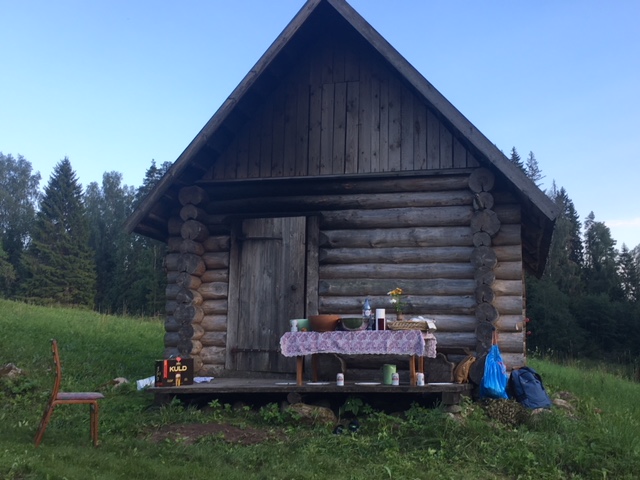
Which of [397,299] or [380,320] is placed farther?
[397,299]

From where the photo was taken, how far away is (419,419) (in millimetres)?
8203

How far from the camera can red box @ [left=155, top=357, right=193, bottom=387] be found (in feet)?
31.3

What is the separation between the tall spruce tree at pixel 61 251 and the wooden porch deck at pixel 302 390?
4221 centimetres

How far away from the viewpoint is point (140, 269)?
49.8 meters

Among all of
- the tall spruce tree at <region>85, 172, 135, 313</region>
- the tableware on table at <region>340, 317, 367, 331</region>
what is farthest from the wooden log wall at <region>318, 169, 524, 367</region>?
the tall spruce tree at <region>85, 172, 135, 313</region>

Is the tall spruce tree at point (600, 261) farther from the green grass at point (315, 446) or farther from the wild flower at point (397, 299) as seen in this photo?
the green grass at point (315, 446)

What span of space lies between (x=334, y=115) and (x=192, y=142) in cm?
248

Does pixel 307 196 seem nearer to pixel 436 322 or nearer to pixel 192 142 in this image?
pixel 192 142

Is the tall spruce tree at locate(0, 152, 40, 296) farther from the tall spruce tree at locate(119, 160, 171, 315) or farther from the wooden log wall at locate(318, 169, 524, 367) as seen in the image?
the wooden log wall at locate(318, 169, 524, 367)

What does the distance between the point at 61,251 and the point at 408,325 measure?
46.9m

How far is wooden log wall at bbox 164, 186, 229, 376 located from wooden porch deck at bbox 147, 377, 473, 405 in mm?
1166

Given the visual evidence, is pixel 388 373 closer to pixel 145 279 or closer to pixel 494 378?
pixel 494 378

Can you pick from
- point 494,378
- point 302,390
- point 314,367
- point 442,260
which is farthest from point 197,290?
point 494,378

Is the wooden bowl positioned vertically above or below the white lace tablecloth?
above
